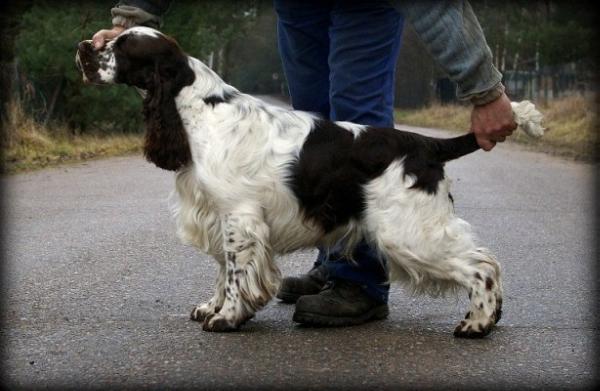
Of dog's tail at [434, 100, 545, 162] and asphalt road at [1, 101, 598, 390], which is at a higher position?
dog's tail at [434, 100, 545, 162]

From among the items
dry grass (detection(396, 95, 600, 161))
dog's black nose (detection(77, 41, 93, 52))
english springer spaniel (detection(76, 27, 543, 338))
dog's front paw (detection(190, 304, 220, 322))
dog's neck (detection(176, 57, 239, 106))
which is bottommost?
dry grass (detection(396, 95, 600, 161))

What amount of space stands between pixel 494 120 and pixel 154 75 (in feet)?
4.78

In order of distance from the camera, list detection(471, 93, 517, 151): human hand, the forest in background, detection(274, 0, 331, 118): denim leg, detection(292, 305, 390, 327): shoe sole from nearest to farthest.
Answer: detection(471, 93, 517, 151): human hand, detection(292, 305, 390, 327): shoe sole, detection(274, 0, 331, 118): denim leg, the forest in background

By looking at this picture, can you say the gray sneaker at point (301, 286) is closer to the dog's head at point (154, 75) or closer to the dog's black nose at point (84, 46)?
the dog's head at point (154, 75)

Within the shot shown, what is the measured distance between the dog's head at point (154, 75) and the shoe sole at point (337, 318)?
33.1 inches

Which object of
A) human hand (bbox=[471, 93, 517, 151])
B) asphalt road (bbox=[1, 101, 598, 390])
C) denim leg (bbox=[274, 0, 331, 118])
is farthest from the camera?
denim leg (bbox=[274, 0, 331, 118])

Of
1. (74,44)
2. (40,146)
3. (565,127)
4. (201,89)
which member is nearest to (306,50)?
(201,89)

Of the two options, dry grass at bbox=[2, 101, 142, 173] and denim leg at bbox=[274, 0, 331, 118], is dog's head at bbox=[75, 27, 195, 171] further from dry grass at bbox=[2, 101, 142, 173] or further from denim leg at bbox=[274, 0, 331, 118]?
dry grass at bbox=[2, 101, 142, 173]

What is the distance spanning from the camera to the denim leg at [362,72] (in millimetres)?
4242

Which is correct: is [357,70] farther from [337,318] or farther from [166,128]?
[337,318]

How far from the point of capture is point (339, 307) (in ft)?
13.6

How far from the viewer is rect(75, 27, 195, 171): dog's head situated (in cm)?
397

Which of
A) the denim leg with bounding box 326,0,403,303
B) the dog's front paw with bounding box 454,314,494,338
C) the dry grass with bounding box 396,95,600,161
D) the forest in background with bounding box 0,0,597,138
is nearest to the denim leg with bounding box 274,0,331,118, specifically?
the denim leg with bounding box 326,0,403,303

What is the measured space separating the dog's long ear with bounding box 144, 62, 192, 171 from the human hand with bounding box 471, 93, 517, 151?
1228 millimetres
